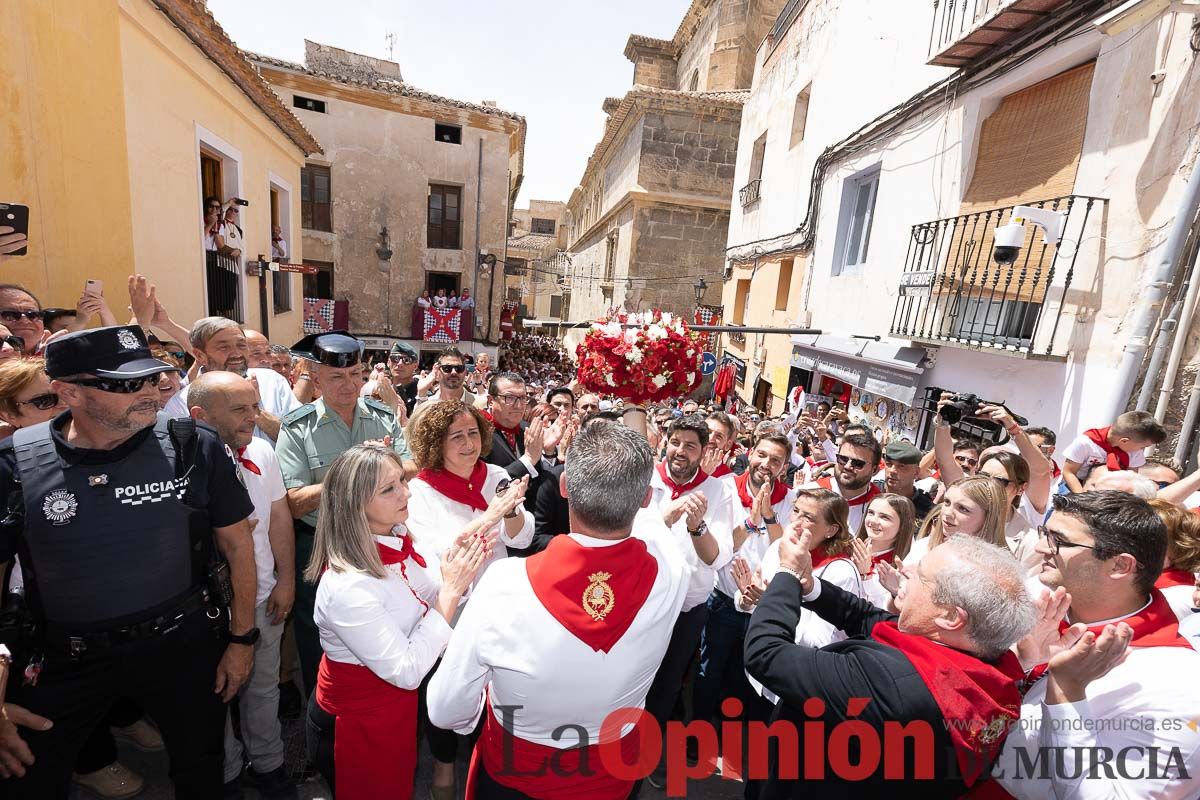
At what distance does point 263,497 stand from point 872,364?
8302mm

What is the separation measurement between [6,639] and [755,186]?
51.0 feet

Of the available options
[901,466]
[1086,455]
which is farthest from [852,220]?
[901,466]

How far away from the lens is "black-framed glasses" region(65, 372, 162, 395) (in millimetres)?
2049

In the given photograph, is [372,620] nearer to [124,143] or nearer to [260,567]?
[260,567]

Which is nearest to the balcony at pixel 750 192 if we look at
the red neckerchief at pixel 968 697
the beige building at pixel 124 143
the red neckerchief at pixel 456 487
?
the beige building at pixel 124 143

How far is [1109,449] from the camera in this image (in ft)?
14.7

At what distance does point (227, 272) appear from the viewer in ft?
30.3

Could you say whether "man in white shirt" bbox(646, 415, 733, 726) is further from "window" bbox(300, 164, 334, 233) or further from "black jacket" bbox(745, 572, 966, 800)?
"window" bbox(300, 164, 334, 233)

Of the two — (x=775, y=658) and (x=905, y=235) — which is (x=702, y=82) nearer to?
(x=905, y=235)

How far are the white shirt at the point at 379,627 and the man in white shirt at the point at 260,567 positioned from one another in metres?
0.85

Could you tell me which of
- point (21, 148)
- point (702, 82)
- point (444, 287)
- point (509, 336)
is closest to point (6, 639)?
point (21, 148)

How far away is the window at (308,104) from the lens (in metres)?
16.2

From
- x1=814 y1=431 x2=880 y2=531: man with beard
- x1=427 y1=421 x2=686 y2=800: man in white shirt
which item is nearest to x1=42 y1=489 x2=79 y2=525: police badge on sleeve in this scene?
x1=427 y1=421 x2=686 y2=800: man in white shirt

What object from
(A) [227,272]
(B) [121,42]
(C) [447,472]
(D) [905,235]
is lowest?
(C) [447,472]
